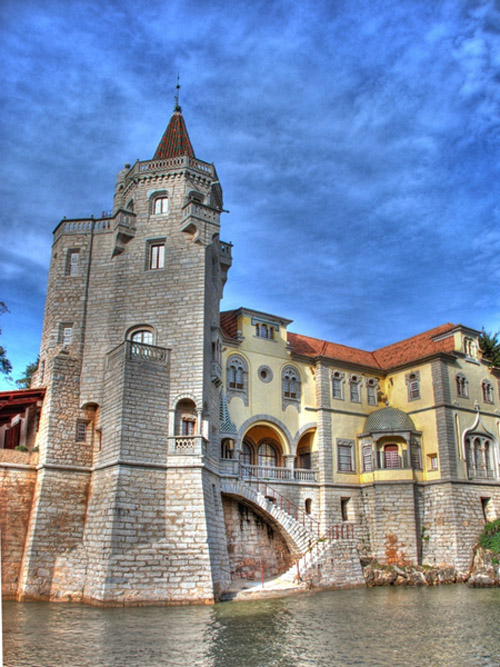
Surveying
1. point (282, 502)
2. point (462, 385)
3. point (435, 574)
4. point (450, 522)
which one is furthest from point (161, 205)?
point (435, 574)

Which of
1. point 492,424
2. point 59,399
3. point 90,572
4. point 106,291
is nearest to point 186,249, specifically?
point 106,291

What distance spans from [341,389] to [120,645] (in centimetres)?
2340

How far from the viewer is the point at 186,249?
85.9ft

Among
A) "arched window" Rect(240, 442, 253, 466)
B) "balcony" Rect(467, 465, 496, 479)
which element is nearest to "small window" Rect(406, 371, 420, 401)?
"balcony" Rect(467, 465, 496, 479)

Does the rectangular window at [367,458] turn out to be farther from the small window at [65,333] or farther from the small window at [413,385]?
the small window at [65,333]

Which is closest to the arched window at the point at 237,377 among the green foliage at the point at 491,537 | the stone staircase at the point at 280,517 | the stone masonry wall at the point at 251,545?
the stone staircase at the point at 280,517

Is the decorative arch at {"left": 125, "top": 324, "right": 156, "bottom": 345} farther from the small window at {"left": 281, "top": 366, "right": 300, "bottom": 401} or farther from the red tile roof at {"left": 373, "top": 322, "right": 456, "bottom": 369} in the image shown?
the red tile roof at {"left": 373, "top": 322, "right": 456, "bottom": 369}

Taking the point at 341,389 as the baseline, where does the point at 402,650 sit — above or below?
below

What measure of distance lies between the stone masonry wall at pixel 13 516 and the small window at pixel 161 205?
12515mm

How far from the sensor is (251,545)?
2738cm

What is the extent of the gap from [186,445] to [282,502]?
9.24m

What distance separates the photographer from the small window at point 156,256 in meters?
26.6

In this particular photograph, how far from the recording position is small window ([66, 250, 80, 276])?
1077 inches

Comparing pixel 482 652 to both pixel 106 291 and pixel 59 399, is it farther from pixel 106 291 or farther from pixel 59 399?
pixel 106 291
